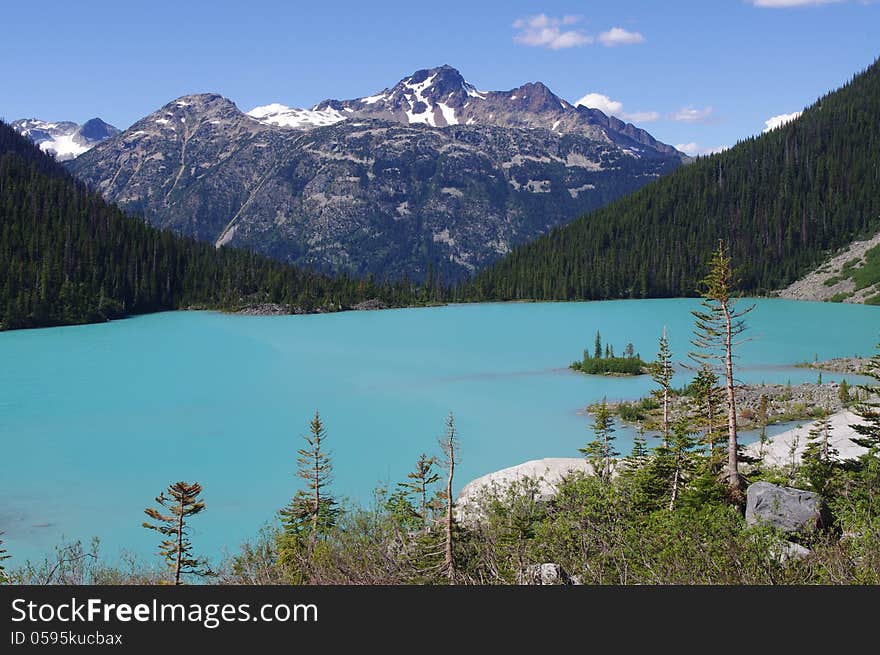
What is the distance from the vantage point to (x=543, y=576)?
1223 centimetres

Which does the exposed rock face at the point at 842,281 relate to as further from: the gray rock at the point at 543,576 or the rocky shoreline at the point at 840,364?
the gray rock at the point at 543,576

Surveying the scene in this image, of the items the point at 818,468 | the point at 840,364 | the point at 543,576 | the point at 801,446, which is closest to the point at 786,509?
the point at 818,468

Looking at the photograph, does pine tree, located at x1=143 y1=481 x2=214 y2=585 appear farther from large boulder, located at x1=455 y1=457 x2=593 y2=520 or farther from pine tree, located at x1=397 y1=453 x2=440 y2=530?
large boulder, located at x1=455 y1=457 x2=593 y2=520

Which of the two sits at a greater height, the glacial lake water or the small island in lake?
the small island in lake

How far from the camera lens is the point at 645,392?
1877 inches

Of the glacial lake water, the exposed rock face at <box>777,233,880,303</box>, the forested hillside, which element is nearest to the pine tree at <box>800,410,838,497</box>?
the glacial lake water

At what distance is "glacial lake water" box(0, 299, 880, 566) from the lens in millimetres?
27641

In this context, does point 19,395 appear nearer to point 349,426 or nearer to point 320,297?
point 349,426

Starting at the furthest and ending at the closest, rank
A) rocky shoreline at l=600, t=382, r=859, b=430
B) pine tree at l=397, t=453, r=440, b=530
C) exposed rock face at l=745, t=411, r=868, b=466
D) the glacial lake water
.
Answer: rocky shoreline at l=600, t=382, r=859, b=430
the glacial lake water
exposed rock face at l=745, t=411, r=868, b=466
pine tree at l=397, t=453, r=440, b=530

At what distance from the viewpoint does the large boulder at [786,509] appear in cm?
1523

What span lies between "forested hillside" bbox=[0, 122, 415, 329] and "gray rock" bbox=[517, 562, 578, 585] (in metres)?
128

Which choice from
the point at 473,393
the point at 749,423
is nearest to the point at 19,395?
the point at 473,393

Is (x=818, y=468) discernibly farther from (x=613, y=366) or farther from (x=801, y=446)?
(x=613, y=366)

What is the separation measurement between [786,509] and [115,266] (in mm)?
161252
